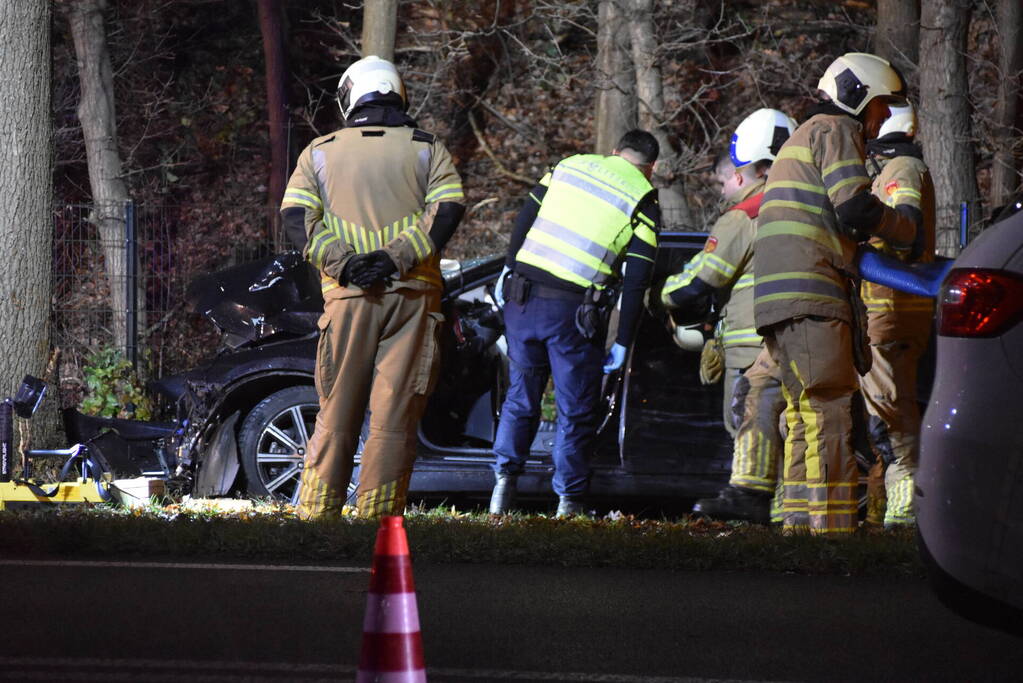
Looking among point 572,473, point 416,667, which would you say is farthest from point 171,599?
point 572,473

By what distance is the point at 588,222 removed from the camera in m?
7.93

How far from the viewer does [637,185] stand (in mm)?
7945

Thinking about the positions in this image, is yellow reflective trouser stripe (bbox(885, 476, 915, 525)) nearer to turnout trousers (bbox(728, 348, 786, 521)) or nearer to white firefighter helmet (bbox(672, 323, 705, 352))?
Result: turnout trousers (bbox(728, 348, 786, 521))

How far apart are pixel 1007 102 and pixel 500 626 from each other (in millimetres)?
12533

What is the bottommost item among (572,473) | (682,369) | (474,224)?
(572,473)

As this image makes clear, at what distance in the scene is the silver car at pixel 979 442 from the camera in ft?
13.2

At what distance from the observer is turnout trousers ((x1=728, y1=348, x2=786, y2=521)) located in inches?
294

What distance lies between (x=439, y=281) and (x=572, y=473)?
1.22 meters

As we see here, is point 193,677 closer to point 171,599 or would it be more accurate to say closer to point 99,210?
point 171,599

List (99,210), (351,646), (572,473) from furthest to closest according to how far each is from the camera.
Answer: (99,210), (572,473), (351,646)

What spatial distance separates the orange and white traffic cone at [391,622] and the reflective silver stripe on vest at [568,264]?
436cm

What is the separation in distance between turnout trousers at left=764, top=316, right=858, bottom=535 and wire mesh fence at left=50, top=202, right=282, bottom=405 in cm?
624

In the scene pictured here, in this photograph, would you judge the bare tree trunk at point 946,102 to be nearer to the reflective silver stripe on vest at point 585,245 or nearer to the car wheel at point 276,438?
the reflective silver stripe on vest at point 585,245

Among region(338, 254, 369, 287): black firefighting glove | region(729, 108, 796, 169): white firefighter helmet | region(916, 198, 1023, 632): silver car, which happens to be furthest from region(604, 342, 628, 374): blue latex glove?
region(916, 198, 1023, 632): silver car
